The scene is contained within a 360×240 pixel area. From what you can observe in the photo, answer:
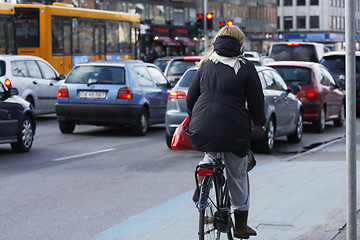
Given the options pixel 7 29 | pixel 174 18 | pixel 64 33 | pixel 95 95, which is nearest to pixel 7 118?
pixel 95 95

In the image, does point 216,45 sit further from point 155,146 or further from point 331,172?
point 155,146

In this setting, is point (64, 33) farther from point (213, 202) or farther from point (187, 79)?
point (213, 202)

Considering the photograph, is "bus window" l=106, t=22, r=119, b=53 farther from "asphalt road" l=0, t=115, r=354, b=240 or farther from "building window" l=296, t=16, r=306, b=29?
"building window" l=296, t=16, r=306, b=29

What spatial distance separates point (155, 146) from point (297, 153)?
2.61 metres

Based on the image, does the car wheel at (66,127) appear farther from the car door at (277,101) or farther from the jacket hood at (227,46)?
the jacket hood at (227,46)

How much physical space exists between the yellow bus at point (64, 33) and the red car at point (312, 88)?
11.8m

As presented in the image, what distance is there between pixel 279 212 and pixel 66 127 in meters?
10.5

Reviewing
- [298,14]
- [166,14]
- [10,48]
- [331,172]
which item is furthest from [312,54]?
[298,14]

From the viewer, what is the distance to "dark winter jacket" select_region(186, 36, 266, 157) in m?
5.55

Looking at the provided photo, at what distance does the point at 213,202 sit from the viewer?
5.66 metres

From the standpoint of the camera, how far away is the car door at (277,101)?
14.6 metres

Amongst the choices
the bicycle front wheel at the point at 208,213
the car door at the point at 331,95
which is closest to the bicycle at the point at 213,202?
the bicycle front wheel at the point at 208,213

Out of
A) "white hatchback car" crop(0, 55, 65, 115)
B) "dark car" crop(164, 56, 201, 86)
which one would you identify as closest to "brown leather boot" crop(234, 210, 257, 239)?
"white hatchback car" crop(0, 55, 65, 115)

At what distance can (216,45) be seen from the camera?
577 centimetres
